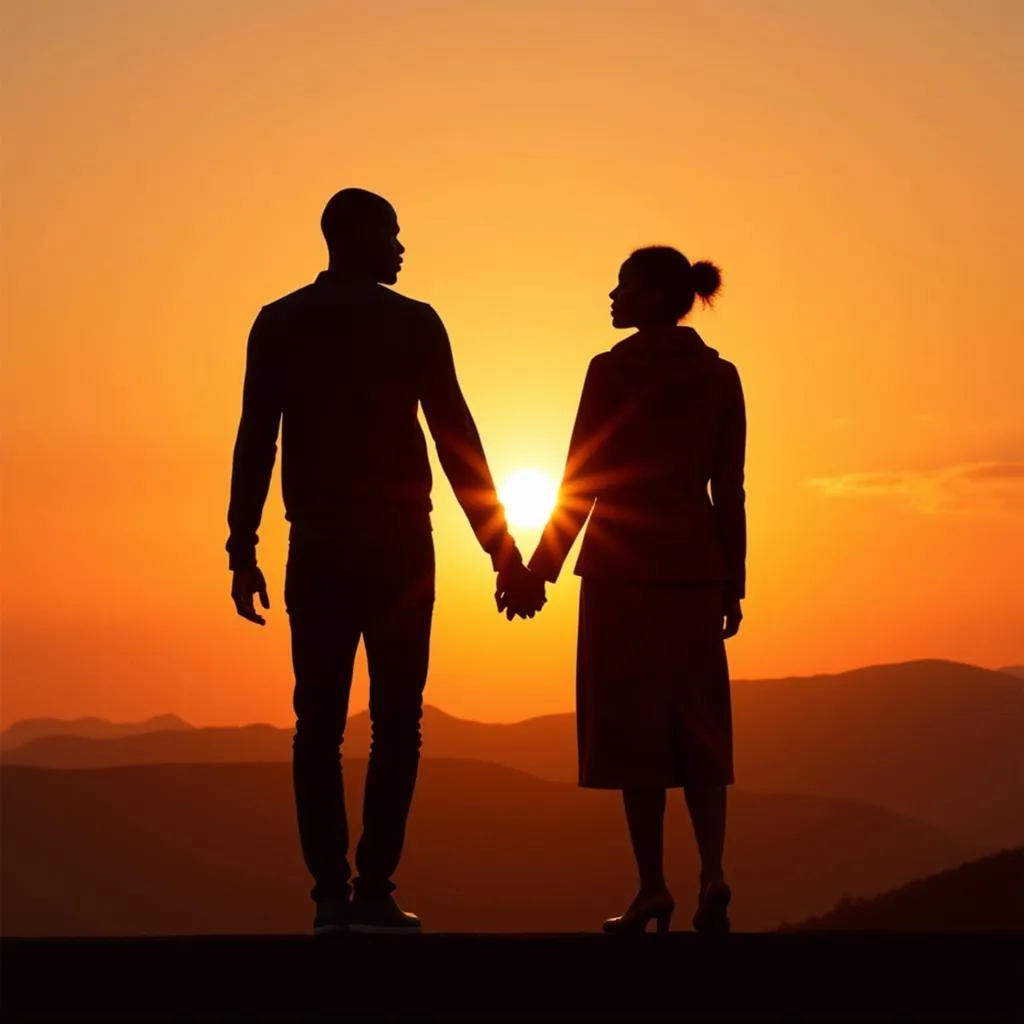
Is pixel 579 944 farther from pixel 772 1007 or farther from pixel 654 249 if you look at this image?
pixel 654 249

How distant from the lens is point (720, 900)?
723 centimetres

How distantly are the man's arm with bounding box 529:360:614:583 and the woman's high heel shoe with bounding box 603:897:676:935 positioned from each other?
1.70 metres

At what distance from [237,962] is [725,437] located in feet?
10.2

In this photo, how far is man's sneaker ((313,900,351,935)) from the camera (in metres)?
7.46

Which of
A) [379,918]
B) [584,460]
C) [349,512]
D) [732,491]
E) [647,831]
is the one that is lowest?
[379,918]

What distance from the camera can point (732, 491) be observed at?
7977 mm

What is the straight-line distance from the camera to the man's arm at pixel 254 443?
26.1 feet

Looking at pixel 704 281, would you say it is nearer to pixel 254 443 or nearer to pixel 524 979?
pixel 254 443

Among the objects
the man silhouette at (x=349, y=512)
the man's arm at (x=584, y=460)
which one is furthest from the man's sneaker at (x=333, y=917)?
the man's arm at (x=584, y=460)

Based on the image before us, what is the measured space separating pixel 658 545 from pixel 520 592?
836mm

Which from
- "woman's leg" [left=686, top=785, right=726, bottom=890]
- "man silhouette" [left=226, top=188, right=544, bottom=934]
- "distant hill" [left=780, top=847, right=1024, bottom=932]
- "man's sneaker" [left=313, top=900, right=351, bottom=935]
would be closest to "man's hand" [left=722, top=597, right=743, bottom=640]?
"woman's leg" [left=686, top=785, right=726, bottom=890]

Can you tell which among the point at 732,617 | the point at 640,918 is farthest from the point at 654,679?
the point at 640,918

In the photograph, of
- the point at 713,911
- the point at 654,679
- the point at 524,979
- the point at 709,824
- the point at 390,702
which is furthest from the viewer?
the point at 654,679

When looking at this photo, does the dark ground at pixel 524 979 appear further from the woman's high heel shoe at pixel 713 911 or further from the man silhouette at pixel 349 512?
the man silhouette at pixel 349 512
